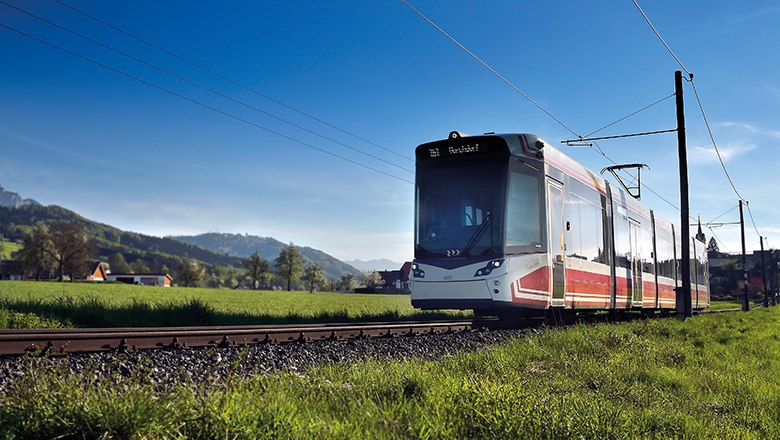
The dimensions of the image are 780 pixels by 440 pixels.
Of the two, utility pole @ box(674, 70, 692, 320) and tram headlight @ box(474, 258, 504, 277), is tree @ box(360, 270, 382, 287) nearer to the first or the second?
utility pole @ box(674, 70, 692, 320)

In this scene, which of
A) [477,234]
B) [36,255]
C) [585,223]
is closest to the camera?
[477,234]

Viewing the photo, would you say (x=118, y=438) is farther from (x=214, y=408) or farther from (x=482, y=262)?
(x=482, y=262)

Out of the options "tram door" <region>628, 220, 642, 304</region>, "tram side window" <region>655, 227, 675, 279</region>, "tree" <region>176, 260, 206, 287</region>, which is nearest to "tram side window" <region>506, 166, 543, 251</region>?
"tram door" <region>628, 220, 642, 304</region>

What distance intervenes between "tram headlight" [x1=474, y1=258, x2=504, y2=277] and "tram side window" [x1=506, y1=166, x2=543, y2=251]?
18.1 inches

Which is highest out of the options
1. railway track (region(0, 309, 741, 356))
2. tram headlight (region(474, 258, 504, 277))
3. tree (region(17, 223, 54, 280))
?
tree (region(17, 223, 54, 280))

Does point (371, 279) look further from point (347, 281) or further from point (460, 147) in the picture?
point (460, 147)

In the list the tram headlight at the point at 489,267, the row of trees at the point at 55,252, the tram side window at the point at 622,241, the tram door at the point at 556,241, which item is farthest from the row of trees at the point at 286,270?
the tram headlight at the point at 489,267

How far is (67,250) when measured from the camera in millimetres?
115250

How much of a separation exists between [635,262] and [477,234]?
9245 millimetres

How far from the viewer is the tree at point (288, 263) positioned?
462ft

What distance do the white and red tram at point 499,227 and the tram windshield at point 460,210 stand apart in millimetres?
21

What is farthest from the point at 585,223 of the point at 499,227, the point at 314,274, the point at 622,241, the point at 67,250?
the point at 314,274

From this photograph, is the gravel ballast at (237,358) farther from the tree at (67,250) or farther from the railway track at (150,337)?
the tree at (67,250)

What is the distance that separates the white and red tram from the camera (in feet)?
40.2
